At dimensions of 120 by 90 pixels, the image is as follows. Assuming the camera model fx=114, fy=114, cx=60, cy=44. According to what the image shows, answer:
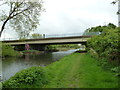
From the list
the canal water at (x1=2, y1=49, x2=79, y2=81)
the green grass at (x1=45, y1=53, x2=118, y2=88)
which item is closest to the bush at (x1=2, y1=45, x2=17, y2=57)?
the canal water at (x1=2, y1=49, x2=79, y2=81)

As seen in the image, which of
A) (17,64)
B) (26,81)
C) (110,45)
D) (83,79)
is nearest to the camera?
(26,81)

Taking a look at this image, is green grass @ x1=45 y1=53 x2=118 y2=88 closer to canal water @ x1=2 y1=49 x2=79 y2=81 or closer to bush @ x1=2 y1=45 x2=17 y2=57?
canal water @ x1=2 y1=49 x2=79 y2=81

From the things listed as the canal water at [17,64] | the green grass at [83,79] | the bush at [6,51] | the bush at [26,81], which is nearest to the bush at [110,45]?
the green grass at [83,79]

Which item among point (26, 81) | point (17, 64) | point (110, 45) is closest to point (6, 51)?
point (17, 64)

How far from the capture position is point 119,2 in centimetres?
574

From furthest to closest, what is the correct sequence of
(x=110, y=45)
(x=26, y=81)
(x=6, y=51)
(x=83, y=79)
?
(x=6, y=51) < (x=110, y=45) < (x=83, y=79) < (x=26, y=81)

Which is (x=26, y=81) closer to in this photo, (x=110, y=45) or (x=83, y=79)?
(x=83, y=79)

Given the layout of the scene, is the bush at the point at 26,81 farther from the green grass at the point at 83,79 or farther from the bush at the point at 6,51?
the bush at the point at 6,51

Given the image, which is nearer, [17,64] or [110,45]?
[110,45]

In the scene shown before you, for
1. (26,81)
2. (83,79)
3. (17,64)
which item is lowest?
(17,64)

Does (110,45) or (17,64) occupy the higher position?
(110,45)

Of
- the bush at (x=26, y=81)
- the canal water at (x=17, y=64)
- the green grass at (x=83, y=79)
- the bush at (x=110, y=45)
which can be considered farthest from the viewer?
the canal water at (x=17, y=64)

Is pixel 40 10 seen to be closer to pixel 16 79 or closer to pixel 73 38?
pixel 16 79

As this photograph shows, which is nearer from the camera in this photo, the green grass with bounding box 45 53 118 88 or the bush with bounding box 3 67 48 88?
the green grass with bounding box 45 53 118 88
